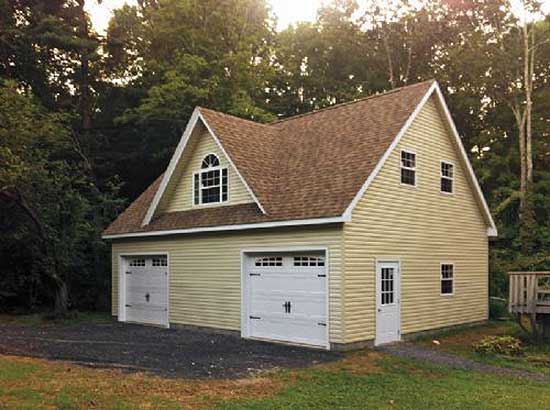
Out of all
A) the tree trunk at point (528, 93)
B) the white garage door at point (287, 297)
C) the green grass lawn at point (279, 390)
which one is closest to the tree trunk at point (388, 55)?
the tree trunk at point (528, 93)

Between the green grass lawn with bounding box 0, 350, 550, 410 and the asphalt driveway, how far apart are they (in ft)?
2.33

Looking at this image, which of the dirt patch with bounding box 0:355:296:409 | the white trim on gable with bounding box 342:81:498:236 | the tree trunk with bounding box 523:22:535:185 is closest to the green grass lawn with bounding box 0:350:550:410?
the dirt patch with bounding box 0:355:296:409

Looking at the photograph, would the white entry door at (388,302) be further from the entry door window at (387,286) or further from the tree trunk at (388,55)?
the tree trunk at (388,55)

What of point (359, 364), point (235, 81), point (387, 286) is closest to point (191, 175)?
point (387, 286)

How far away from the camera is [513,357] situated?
1284 cm

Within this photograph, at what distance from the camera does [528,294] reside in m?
14.4

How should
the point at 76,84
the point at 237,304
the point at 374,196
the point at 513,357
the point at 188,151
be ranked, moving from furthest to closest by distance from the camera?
the point at 76,84 → the point at 188,151 → the point at 237,304 → the point at 374,196 → the point at 513,357

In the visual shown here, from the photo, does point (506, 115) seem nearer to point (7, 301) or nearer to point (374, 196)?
point (374, 196)

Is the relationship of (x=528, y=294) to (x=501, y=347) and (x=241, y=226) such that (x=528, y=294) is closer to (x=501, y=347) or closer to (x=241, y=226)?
(x=501, y=347)

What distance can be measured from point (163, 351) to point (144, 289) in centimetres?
634

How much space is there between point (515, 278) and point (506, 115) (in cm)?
1969

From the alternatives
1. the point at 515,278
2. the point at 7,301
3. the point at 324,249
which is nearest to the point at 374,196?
the point at 324,249

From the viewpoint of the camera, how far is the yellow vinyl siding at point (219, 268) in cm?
1318

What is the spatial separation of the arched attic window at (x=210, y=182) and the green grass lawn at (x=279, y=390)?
6.85m
